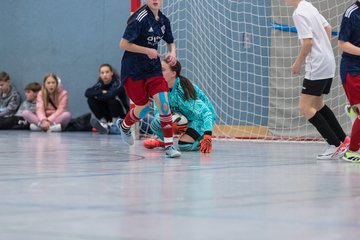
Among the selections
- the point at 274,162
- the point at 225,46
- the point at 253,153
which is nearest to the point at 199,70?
the point at 225,46

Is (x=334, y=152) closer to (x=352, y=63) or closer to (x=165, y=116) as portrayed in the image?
(x=352, y=63)

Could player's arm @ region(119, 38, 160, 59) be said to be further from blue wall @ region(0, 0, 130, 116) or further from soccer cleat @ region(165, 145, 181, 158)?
blue wall @ region(0, 0, 130, 116)

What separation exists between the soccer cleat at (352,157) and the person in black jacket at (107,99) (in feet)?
15.1

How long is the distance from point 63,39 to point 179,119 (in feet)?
15.7

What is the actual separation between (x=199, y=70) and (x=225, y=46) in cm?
39

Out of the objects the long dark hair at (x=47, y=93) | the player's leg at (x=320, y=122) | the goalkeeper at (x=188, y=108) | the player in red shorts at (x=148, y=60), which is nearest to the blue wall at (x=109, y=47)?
the long dark hair at (x=47, y=93)

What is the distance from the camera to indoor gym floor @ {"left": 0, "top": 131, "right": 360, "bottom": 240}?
2.43 m

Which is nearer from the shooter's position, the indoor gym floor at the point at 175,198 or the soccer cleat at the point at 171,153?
the indoor gym floor at the point at 175,198

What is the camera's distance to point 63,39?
1087 centimetres

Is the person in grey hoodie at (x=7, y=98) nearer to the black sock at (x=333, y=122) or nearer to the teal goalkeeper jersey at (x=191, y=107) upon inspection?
the teal goalkeeper jersey at (x=191, y=107)

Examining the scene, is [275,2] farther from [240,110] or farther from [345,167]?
[345,167]

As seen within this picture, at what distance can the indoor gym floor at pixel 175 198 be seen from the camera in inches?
95.5

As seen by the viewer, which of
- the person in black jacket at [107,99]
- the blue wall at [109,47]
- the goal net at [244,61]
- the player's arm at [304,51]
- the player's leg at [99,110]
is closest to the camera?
the player's arm at [304,51]

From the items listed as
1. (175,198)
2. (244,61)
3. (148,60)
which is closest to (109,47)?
(244,61)
